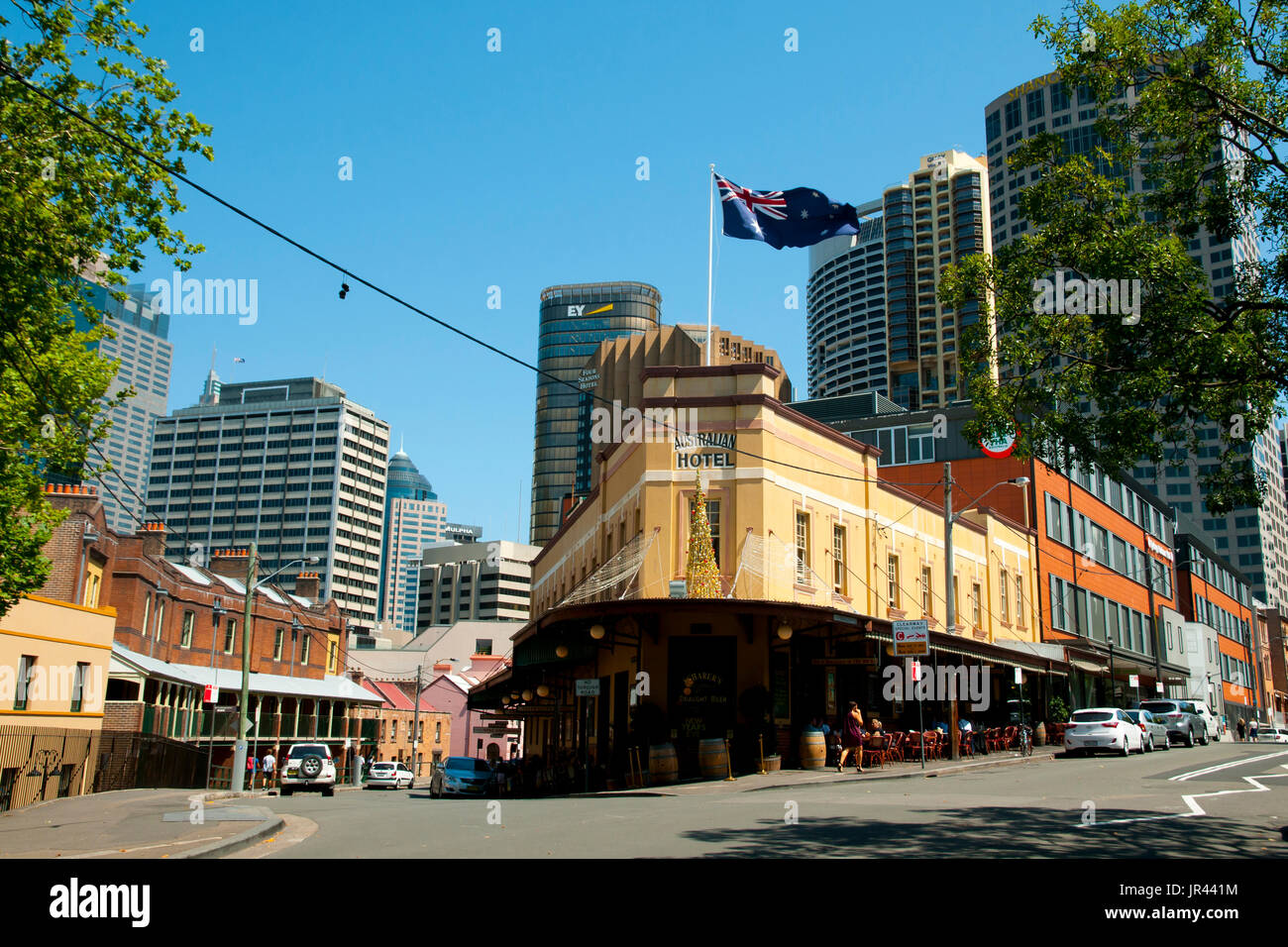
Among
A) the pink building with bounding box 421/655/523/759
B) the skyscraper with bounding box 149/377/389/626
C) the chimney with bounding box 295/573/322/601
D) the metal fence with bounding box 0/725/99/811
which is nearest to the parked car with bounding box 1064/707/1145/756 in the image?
the metal fence with bounding box 0/725/99/811

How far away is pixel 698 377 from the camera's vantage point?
94.0 ft

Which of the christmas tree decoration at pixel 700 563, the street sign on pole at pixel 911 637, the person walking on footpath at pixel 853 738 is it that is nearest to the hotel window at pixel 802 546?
the christmas tree decoration at pixel 700 563

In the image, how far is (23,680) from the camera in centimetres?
2755

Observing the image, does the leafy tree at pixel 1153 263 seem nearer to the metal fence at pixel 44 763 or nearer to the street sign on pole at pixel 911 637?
the street sign on pole at pixel 911 637

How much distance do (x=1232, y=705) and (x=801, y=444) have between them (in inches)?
2780

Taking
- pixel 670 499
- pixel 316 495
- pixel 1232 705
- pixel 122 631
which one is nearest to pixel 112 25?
pixel 670 499

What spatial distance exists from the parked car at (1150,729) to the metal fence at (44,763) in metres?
31.5

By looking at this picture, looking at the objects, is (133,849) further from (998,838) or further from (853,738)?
(853,738)

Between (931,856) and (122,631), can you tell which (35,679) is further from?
(931,856)

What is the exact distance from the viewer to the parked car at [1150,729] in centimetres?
3219

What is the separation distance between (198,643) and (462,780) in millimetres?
24508

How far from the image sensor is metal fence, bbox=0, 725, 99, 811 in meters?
24.4

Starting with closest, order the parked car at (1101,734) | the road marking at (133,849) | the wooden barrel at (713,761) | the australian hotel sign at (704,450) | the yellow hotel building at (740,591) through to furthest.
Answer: the road marking at (133,849) < the wooden barrel at (713,761) < the yellow hotel building at (740,591) < the australian hotel sign at (704,450) < the parked car at (1101,734)

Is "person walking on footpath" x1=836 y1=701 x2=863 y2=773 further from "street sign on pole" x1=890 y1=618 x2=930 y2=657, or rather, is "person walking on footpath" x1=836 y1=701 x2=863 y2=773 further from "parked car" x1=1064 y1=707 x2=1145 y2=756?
"parked car" x1=1064 y1=707 x2=1145 y2=756
